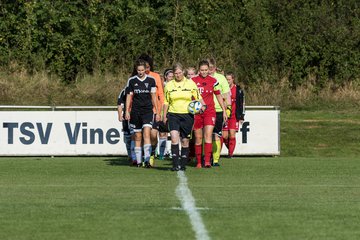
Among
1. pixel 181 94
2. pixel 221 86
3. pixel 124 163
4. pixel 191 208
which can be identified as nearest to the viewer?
pixel 191 208

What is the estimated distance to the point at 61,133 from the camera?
2402 centimetres

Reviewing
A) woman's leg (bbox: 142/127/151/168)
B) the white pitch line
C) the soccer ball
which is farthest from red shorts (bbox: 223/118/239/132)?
the white pitch line

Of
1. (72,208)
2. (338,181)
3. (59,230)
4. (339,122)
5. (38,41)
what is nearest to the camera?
(59,230)

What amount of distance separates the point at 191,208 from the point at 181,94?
6938 mm

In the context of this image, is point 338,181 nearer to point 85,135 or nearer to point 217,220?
point 217,220

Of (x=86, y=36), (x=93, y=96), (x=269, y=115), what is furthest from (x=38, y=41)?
(x=269, y=115)

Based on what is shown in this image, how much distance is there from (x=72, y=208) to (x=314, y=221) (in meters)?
2.91

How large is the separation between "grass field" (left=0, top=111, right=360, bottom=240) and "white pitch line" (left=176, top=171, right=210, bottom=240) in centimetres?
7

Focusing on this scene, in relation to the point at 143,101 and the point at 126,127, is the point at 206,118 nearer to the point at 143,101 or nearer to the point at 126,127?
the point at 143,101

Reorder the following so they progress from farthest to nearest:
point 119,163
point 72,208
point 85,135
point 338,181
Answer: point 85,135 → point 119,163 → point 338,181 → point 72,208

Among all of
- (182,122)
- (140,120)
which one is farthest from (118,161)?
(182,122)

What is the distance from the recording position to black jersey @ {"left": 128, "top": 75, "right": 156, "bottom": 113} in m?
19.8

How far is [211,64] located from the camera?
20516 mm

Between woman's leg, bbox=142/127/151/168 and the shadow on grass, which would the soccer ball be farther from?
the shadow on grass
